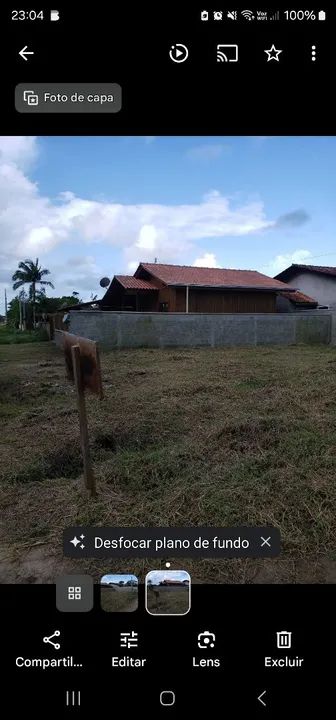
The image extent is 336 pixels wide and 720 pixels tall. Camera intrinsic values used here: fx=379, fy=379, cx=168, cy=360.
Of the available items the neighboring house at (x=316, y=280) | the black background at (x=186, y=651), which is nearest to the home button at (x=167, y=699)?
the black background at (x=186, y=651)

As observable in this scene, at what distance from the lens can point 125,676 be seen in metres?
0.85

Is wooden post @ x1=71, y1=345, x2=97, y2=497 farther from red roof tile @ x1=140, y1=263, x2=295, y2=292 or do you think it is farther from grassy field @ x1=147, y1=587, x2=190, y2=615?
red roof tile @ x1=140, y1=263, x2=295, y2=292

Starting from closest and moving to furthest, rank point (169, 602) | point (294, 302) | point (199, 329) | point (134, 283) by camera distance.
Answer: point (169, 602)
point (199, 329)
point (134, 283)
point (294, 302)

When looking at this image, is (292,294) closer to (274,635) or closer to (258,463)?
(258,463)

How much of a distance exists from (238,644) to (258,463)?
6.28ft

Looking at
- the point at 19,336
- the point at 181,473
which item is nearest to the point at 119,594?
the point at 181,473

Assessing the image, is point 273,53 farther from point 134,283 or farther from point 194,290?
point 134,283

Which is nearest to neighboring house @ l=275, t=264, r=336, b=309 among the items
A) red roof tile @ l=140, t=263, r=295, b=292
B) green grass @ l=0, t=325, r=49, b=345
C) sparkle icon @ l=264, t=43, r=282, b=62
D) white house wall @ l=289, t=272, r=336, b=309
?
white house wall @ l=289, t=272, r=336, b=309

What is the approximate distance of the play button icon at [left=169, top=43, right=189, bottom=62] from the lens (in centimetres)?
111

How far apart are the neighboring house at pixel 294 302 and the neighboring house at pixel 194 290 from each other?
1.11 meters

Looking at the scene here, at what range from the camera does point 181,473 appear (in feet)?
8.68

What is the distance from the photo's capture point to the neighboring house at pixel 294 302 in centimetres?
1998

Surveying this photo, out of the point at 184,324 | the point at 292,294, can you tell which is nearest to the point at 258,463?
the point at 184,324

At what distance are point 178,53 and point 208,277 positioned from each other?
18.0 m
